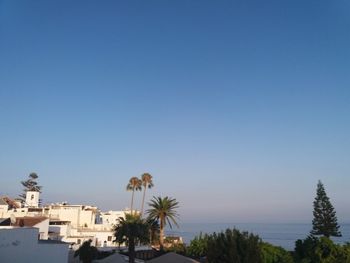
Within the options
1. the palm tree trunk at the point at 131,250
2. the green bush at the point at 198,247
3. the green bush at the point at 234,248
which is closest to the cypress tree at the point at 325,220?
the green bush at the point at 198,247

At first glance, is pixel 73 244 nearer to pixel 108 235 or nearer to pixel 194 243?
pixel 108 235

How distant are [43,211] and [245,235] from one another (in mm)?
65313

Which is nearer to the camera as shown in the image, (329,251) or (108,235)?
(329,251)

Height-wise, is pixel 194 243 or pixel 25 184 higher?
pixel 25 184

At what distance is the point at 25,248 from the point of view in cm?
3134

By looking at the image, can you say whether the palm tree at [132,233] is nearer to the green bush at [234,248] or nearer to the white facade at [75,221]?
the green bush at [234,248]

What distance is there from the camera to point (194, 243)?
4466cm

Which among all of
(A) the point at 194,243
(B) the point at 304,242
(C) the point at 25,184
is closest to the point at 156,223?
(A) the point at 194,243

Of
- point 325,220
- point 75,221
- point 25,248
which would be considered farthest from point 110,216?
point 25,248

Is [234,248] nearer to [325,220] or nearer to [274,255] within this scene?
[274,255]

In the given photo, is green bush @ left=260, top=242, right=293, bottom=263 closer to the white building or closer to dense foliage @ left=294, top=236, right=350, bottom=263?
dense foliage @ left=294, top=236, right=350, bottom=263

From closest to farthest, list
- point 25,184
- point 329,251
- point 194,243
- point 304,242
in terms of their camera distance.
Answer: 1. point 329,251
2. point 304,242
3. point 194,243
4. point 25,184

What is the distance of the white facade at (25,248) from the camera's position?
30.7 metres

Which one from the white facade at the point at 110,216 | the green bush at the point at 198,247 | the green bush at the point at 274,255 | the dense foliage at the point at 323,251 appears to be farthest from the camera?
the white facade at the point at 110,216
